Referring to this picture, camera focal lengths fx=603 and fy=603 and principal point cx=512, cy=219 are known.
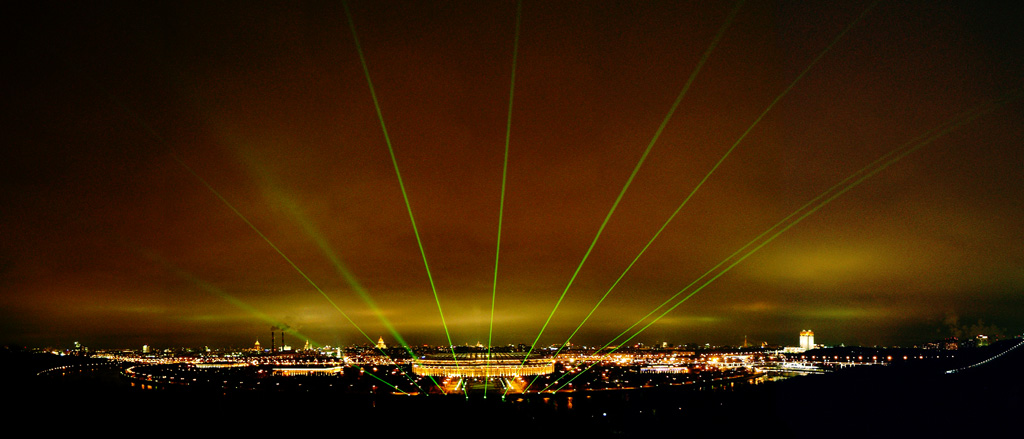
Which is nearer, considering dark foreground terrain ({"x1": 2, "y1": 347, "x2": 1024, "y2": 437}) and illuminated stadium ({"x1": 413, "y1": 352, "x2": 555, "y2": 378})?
dark foreground terrain ({"x1": 2, "y1": 347, "x2": 1024, "y2": 437})

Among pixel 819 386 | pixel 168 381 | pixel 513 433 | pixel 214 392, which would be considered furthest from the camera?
pixel 168 381

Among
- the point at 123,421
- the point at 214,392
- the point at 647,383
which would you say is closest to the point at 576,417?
the point at 123,421

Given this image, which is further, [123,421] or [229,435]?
[123,421]

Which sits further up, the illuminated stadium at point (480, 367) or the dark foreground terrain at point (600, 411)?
the dark foreground terrain at point (600, 411)

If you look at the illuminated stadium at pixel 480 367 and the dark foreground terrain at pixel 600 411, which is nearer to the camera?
the dark foreground terrain at pixel 600 411

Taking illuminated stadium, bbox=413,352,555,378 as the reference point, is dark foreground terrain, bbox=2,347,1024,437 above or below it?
above

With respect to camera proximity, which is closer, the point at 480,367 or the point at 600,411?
the point at 600,411

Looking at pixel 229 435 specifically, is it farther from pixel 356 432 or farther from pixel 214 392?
pixel 214 392

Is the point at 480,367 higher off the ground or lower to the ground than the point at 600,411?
lower
